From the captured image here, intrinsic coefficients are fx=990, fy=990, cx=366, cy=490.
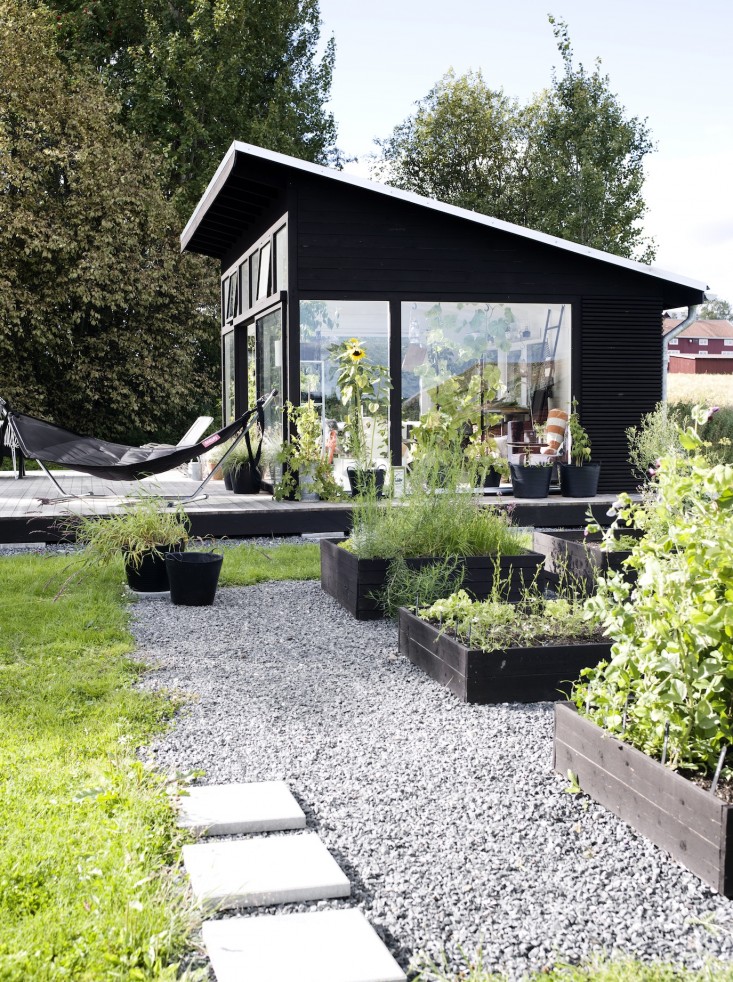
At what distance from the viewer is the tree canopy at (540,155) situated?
68.9 feet

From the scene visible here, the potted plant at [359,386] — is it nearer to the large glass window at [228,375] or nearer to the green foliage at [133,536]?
the green foliage at [133,536]

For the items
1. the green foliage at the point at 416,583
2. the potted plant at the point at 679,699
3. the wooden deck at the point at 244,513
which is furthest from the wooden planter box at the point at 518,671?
the wooden deck at the point at 244,513

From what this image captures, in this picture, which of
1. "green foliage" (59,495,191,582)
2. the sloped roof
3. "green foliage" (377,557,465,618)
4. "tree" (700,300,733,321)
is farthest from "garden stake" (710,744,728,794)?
"tree" (700,300,733,321)

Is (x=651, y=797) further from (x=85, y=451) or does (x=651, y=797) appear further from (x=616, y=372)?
(x=616, y=372)

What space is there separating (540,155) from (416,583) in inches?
759

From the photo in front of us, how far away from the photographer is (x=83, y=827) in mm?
2416

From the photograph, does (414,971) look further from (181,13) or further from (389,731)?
(181,13)

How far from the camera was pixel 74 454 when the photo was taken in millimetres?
7703

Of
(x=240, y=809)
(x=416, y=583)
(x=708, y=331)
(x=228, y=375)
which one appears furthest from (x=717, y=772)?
(x=708, y=331)

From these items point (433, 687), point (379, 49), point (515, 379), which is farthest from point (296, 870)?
point (379, 49)

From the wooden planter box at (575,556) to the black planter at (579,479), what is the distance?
10.9ft

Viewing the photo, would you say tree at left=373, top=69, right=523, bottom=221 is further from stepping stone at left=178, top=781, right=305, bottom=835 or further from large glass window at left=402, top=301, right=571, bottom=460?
stepping stone at left=178, top=781, right=305, bottom=835

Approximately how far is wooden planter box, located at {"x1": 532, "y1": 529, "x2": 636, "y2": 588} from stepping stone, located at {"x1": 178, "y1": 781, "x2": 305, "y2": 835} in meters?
2.74

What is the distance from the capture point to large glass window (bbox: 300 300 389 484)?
922 centimetres
